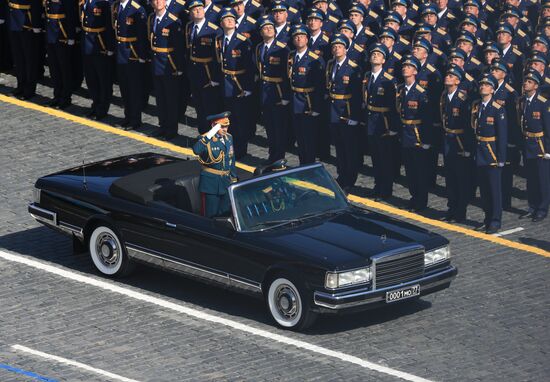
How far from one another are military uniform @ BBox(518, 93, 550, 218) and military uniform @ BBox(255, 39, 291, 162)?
3.57m

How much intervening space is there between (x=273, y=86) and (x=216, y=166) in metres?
5.05

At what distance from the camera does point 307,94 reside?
2308 centimetres

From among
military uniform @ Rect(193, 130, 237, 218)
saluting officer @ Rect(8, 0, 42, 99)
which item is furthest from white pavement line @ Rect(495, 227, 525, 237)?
saluting officer @ Rect(8, 0, 42, 99)

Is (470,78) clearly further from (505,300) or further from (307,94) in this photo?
(505,300)

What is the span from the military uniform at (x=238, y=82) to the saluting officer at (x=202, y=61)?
0.68 ft

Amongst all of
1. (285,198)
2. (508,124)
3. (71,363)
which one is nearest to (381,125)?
(508,124)

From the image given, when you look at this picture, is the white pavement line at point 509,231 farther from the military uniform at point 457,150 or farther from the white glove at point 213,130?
the white glove at point 213,130

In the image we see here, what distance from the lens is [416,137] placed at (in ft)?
72.3

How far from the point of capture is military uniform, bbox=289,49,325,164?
22.9 metres

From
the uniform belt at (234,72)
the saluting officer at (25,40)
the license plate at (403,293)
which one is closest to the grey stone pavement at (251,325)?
the license plate at (403,293)

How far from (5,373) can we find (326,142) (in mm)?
9090

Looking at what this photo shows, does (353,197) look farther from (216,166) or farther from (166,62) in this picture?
(216,166)

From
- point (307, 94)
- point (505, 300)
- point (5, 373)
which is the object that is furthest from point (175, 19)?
point (5, 373)

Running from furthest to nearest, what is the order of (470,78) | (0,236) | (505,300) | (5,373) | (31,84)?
1. (31,84)
2. (470,78)
3. (0,236)
4. (505,300)
5. (5,373)
